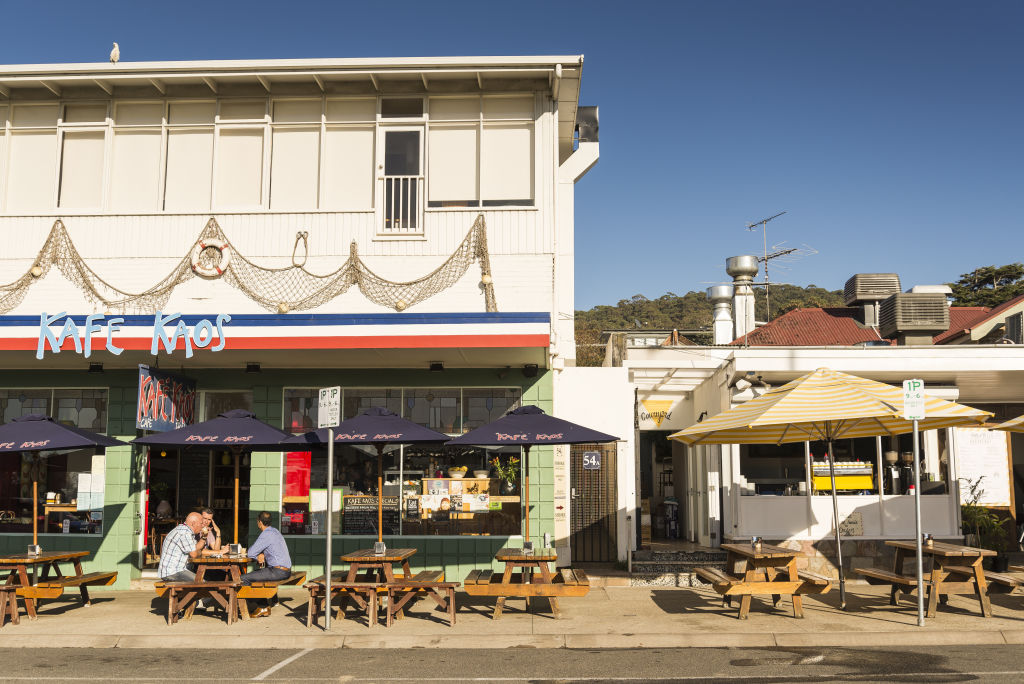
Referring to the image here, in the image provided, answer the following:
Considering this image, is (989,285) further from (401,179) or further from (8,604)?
(8,604)

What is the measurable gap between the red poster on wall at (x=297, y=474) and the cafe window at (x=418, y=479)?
1 cm

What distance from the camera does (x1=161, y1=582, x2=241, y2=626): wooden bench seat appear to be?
419 inches

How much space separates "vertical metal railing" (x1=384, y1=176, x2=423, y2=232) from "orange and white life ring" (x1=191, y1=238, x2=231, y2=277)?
2467 mm

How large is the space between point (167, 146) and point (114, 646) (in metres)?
8.39

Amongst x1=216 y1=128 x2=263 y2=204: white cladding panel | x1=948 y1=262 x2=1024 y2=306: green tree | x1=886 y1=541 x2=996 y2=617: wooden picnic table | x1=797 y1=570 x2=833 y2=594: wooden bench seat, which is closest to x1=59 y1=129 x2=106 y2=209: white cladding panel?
x1=216 y1=128 x2=263 y2=204: white cladding panel

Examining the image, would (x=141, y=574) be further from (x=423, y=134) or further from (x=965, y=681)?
(x=965, y=681)

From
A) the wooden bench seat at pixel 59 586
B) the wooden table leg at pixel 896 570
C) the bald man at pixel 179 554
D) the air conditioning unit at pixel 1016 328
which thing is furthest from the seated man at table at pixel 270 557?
the air conditioning unit at pixel 1016 328

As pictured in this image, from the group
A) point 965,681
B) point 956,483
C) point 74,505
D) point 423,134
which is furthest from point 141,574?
point 956,483

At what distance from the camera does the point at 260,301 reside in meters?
14.4

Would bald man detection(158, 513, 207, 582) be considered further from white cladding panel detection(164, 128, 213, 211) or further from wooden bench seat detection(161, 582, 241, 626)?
white cladding panel detection(164, 128, 213, 211)

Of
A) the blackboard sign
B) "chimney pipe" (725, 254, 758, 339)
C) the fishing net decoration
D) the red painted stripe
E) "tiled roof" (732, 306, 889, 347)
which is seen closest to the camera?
the red painted stripe

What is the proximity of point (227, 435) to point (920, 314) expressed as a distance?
1119 centimetres

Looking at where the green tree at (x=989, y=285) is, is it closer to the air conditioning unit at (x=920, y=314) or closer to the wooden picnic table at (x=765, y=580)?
the air conditioning unit at (x=920, y=314)

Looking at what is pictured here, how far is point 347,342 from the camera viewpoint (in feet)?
41.4
